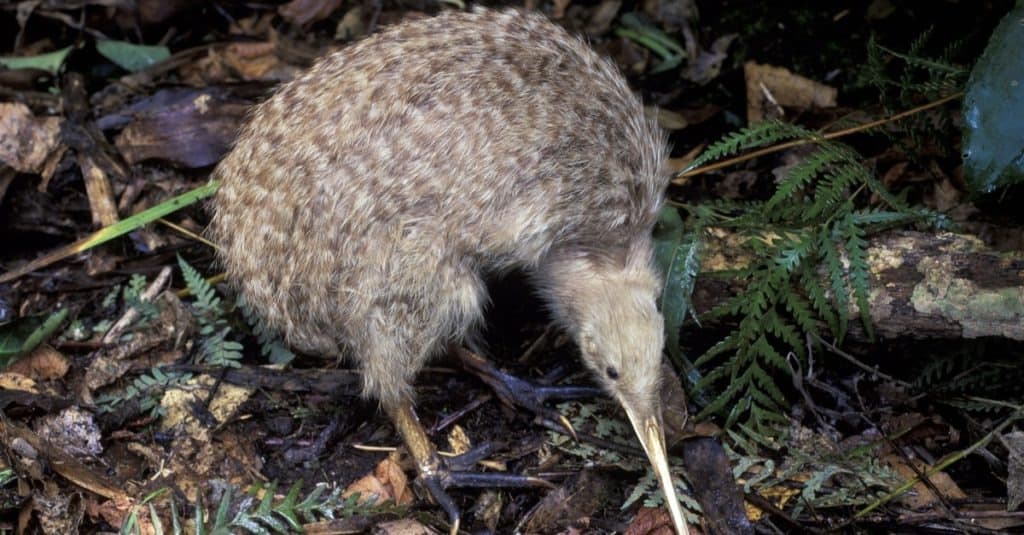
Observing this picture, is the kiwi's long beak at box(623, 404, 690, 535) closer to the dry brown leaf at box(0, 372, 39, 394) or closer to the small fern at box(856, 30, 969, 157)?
the small fern at box(856, 30, 969, 157)

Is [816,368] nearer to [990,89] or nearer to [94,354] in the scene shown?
[990,89]

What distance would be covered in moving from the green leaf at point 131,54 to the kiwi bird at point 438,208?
4.35 feet

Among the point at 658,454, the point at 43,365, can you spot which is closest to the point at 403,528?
the point at 658,454

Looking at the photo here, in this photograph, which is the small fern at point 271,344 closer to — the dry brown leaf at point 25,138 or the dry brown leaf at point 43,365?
the dry brown leaf at point 43,365

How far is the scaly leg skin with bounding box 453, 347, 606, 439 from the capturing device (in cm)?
362

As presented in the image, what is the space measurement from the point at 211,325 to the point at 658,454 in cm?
174

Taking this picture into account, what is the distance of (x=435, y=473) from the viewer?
11.3 feet

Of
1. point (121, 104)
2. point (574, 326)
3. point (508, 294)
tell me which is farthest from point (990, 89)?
point (121, 104)

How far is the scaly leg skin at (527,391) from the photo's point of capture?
3621 mm

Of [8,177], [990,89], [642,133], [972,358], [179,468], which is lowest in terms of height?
[179,468]

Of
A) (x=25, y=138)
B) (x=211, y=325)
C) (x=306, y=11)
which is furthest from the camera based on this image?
(x=306, y=11)

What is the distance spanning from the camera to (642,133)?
145 inches

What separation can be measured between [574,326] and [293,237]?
3.39 feet

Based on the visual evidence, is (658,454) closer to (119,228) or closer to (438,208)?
(438,208)
